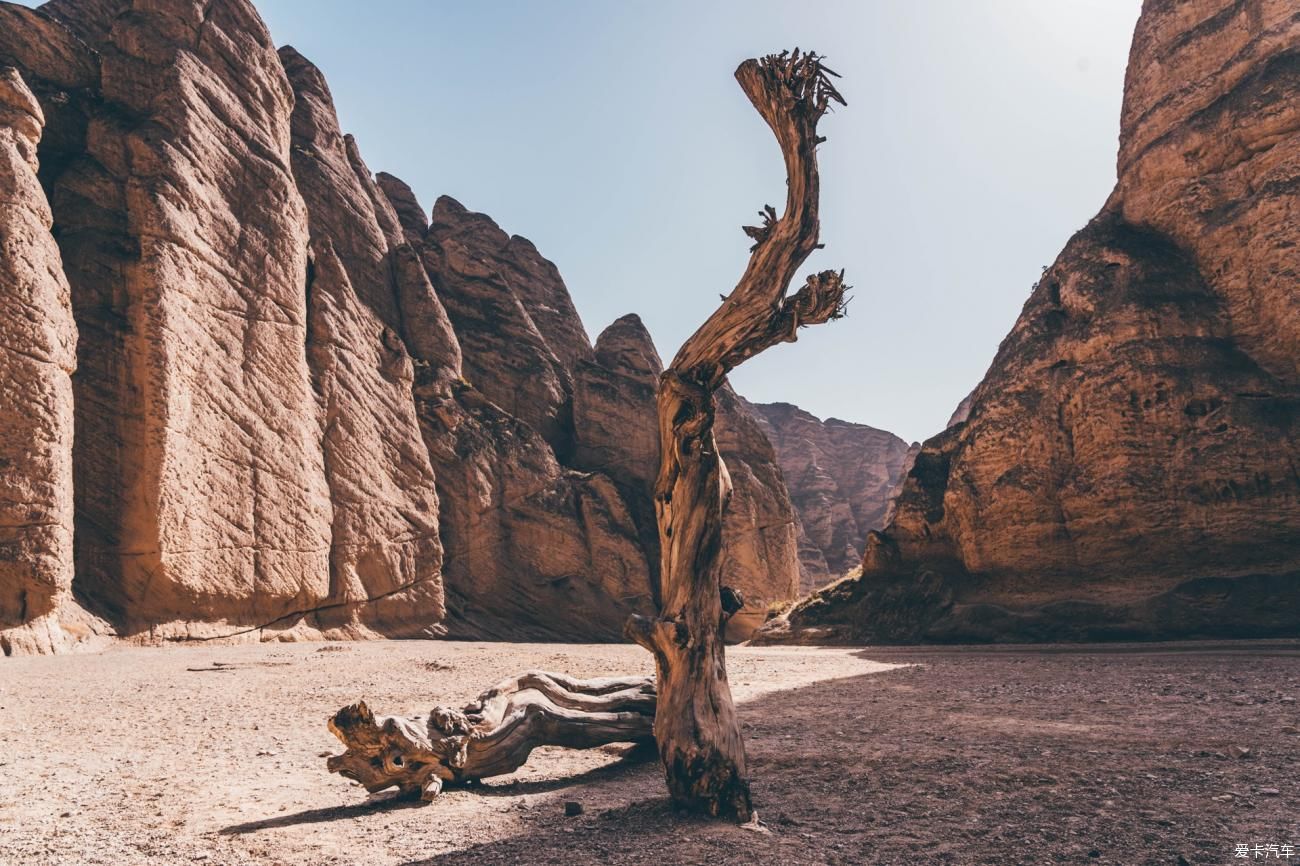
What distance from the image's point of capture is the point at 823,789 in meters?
6.75

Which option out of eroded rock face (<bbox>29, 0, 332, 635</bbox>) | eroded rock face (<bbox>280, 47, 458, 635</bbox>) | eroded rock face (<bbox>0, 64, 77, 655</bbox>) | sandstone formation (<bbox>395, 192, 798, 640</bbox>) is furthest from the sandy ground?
sandstone formation (<bbox>395, 192, 798, 640</bbox>)

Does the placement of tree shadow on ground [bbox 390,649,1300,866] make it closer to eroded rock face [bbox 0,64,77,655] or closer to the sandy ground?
the sandy ground

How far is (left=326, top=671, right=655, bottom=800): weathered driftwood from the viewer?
6688 mm

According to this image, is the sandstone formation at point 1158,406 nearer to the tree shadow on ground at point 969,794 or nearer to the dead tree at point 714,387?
the tree shadow on ground at point 969,794

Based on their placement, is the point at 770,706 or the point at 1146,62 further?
the point at 1146,62

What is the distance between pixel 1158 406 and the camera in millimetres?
22625

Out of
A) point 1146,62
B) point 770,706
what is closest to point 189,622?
point 770,706

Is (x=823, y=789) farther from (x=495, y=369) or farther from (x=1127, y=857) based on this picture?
(x=495, y=369)

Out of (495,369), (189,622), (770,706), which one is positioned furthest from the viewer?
(495,369)

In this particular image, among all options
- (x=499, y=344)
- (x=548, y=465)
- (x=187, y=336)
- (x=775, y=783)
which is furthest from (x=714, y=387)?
(x=499, y=344)

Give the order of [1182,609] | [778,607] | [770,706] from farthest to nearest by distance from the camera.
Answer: [778,607] < [1182,609] < [770,706]

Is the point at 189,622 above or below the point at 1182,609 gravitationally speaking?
above

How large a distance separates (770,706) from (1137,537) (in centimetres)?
1545

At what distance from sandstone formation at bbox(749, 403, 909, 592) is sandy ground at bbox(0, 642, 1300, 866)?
255 ft
